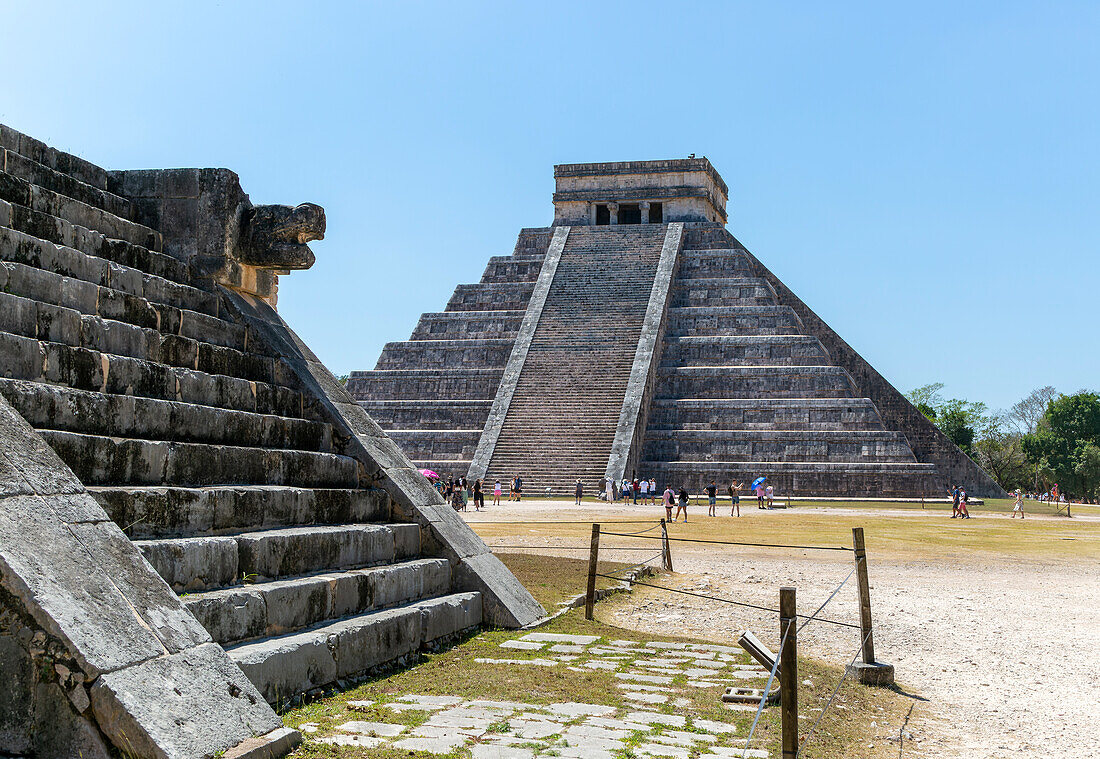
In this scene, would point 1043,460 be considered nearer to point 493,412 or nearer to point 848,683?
point 493,412

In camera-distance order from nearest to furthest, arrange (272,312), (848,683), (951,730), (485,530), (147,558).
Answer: (147,558)
(951,730)
(848,683)
(272,312)
(485,530)

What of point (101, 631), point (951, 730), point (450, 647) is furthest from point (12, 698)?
point (951, 730)

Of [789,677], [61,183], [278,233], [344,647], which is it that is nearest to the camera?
[789,677]

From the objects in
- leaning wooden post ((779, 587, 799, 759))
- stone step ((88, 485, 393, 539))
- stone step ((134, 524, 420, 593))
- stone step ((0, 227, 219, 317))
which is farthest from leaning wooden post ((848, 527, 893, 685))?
stone step ((0, 227, 219, 317))

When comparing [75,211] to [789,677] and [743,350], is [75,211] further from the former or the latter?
[743,350]

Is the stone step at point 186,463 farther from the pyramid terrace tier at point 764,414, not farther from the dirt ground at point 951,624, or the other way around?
the pyramid terrace tier at point 764,414

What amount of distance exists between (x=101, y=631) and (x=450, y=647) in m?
3.42

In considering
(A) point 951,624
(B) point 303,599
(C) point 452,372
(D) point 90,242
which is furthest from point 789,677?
(C) point 452,372

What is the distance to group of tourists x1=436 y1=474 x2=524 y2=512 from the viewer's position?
2414 cm

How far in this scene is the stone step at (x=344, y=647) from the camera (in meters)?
4.93

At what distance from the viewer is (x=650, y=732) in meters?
5.00

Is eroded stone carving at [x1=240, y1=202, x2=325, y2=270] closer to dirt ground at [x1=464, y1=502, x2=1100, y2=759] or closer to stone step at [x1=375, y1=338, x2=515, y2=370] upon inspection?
dirt ground at [x1=464, y1=502, x2=1100, y2=759]

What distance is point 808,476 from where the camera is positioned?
32.8 metres

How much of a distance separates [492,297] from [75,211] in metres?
36.1
